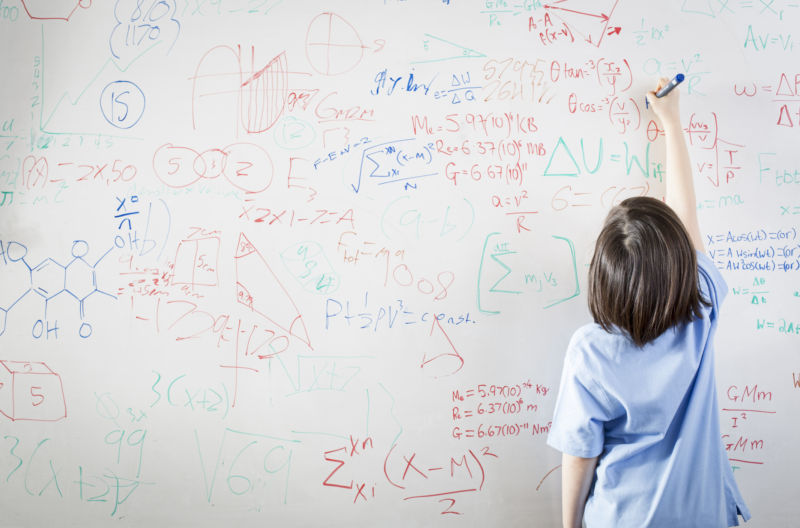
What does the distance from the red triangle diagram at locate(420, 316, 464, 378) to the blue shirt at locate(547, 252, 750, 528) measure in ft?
1.17

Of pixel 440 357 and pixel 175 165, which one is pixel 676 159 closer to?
pixel 440 357

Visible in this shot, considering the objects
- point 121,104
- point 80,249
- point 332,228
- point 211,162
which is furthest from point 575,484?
point 121,104

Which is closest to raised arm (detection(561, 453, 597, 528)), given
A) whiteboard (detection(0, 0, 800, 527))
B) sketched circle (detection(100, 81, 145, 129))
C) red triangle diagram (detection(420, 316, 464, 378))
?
whiteboard (detection(0, 0, 800, 527))

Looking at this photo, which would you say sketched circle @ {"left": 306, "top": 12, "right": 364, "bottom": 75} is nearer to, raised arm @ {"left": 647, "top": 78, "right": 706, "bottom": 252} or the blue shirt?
raised arm @ {"left": 647, "top": 78, "right": 706, "bottom": 252}

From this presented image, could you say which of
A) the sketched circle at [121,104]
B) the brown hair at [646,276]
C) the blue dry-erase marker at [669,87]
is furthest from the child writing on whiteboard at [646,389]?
the sketched circle at [121,104]

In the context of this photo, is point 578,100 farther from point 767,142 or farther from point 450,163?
point 767,142

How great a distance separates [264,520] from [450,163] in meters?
1.22

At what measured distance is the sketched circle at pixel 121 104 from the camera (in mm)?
1413

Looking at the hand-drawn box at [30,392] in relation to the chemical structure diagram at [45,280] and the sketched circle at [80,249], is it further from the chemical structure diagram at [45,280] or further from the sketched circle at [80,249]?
the sketched circle at [80,249]

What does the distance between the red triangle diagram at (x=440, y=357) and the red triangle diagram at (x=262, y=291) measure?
39cm

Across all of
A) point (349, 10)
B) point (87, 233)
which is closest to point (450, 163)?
point (349, 10)

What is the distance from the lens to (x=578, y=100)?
1.45 meters

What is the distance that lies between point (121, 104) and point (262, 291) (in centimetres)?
69

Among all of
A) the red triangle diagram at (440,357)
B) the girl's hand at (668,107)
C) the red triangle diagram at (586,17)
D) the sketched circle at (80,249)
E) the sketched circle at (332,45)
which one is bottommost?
the red triangle diagram at (440,357)
